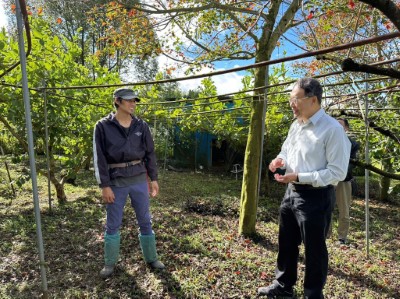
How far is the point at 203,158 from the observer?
12.2m

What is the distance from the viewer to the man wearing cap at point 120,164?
2.74 metres

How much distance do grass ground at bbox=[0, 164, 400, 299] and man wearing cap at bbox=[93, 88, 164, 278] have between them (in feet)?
1.26

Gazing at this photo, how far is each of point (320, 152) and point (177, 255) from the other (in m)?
2.07

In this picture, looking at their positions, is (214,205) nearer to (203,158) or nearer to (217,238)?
(217,238)

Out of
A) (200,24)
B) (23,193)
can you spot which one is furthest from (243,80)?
(23,193)

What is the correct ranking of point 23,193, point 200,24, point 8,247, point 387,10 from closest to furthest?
1. point 387,10
2. point 8,247
3. point 200,24
4. point 23,193

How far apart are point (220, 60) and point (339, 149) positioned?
2644mm

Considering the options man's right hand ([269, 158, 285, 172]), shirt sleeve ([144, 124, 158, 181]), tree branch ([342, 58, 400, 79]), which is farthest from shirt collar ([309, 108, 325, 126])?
shirt sleeve ([144, 124, 158, 181])

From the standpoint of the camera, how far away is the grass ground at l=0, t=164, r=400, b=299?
111 inches

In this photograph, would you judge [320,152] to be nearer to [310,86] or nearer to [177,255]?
[310,86]

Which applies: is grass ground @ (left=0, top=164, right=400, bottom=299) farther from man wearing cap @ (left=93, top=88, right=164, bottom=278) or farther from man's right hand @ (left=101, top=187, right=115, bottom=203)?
man's right hand @ (left=101, top=187, right=115, bottom=203)

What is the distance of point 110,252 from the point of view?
2.92 meters

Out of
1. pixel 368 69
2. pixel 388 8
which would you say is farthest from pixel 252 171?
pixel 388 8

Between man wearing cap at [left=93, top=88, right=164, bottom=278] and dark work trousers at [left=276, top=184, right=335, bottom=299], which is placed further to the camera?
man wearing cap at [left=93, top=88, right=164, bottom=278]
